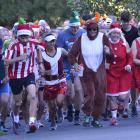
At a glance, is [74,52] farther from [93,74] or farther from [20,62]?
[20,62]

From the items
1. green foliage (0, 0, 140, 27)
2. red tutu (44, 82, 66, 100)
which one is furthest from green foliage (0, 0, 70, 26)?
red tutu (44, 82, 66, 100)

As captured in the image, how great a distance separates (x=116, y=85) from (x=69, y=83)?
3.41ft

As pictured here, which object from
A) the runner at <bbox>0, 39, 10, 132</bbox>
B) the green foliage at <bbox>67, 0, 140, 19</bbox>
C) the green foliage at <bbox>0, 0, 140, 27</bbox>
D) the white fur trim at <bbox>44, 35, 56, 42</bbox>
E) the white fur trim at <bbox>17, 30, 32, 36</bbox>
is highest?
the green foliage at <bbox>0, 0, 140, 27</bbox>

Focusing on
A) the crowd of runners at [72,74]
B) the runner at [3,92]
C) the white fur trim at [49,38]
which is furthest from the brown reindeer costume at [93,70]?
the runner at [3,92]

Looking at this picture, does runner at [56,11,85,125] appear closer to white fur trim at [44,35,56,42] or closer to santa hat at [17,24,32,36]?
white fur trim at [44,35,56,42]

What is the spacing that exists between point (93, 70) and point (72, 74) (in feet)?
3.26

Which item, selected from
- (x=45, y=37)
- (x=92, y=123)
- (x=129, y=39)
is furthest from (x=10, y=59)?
(x=129, y=39)

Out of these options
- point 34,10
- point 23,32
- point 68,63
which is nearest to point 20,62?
point 23,32

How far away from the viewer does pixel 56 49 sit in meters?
14.2

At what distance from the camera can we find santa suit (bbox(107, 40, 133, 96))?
1458 centimetres

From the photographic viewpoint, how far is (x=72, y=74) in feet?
48.4

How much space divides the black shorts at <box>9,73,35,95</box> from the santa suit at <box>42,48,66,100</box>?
0.76 m

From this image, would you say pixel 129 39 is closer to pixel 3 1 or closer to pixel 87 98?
pixel 87 98

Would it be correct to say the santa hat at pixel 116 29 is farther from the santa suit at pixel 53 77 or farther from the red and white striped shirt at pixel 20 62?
the red and white striped shirt at pixel 20 62
